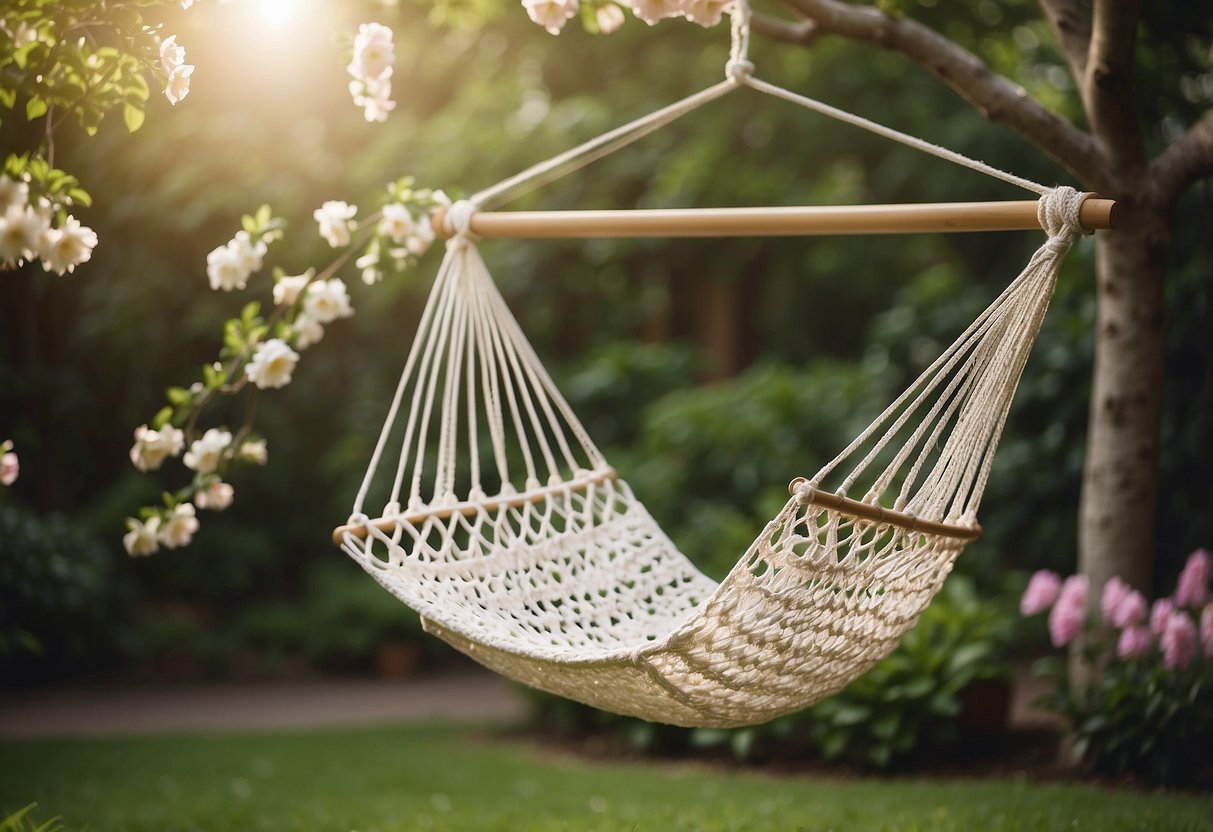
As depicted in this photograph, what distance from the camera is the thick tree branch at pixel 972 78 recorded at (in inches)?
84.7

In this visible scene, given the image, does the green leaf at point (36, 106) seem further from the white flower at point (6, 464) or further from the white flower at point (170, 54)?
the white flower at point (6, 464)

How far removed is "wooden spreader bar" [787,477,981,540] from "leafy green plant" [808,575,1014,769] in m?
1.16

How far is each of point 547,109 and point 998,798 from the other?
4.44 m

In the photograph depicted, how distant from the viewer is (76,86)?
1.47 metres

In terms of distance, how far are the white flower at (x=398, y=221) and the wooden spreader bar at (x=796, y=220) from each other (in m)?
0.13

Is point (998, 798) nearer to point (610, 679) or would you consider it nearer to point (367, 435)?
point (610, 679)

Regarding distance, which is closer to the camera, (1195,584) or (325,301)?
(325,301)

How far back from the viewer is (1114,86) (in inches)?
83.5

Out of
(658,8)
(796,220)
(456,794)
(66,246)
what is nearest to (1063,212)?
(796,220)

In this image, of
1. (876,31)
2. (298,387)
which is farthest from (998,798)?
(298,387)

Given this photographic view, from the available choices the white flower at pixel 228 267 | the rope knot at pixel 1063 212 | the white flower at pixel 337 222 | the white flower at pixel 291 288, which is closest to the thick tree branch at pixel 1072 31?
the rope knot at pixel 1063 212

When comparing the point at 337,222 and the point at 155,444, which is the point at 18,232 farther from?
the point at 337,222

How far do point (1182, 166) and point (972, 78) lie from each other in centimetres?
46

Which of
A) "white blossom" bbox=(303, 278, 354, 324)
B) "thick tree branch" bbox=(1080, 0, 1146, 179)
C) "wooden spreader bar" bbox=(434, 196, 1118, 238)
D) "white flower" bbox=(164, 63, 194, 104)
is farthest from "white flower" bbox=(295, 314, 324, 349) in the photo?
"thick tree branch" bbox=(1080, 0, 1146, 179)
